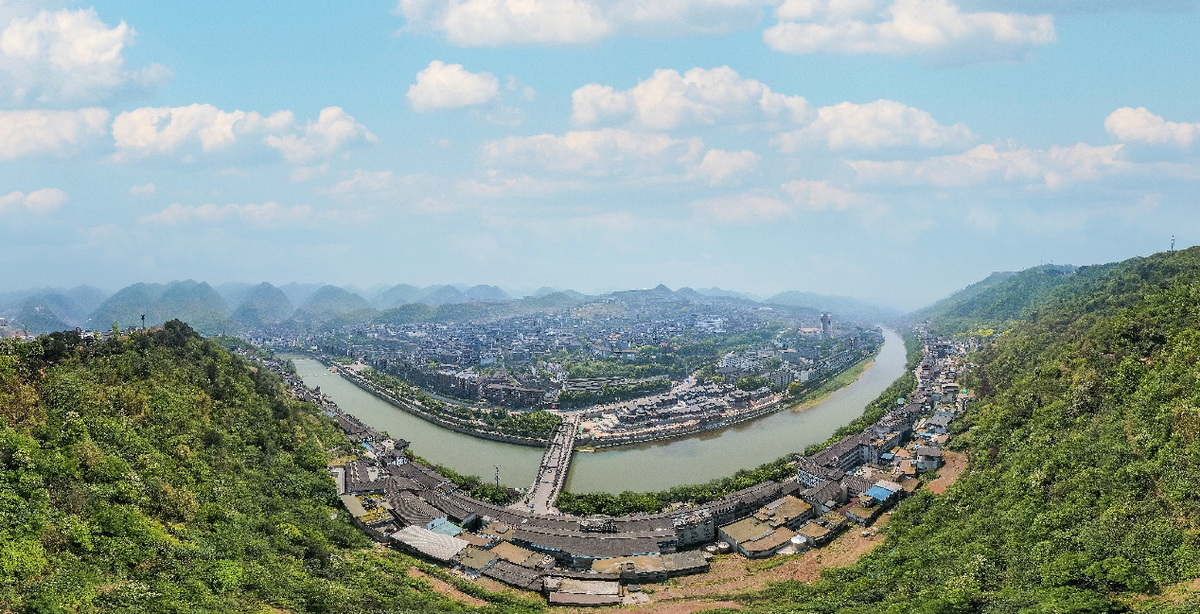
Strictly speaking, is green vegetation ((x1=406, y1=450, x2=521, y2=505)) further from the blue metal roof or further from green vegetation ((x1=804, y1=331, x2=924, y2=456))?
green vegetation ((x1=804, y1=331, x2=924, y2=456))

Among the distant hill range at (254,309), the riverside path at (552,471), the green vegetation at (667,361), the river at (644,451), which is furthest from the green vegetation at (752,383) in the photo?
the distant hill range at (254,309)

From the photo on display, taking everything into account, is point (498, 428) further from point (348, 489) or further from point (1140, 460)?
point (1140, 460)

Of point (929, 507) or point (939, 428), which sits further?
point (939, 428)

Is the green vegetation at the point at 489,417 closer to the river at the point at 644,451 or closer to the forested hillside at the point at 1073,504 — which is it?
the river at the point at 644,451

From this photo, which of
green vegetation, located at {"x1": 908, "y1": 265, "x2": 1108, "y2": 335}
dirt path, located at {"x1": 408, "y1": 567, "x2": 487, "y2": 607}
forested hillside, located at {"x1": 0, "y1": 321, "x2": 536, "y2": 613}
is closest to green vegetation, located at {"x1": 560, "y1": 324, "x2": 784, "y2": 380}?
green vegetation, located at {"x1": 908, "y1": 265, "x2": 1108, "y2": 335}

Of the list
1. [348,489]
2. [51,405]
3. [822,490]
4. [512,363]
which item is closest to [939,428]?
[822,490]

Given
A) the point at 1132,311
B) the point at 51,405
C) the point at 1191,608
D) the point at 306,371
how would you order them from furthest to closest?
the point at 306,371 < the point at 1132,311 < the point at 51,405 < the point at 1191,608
